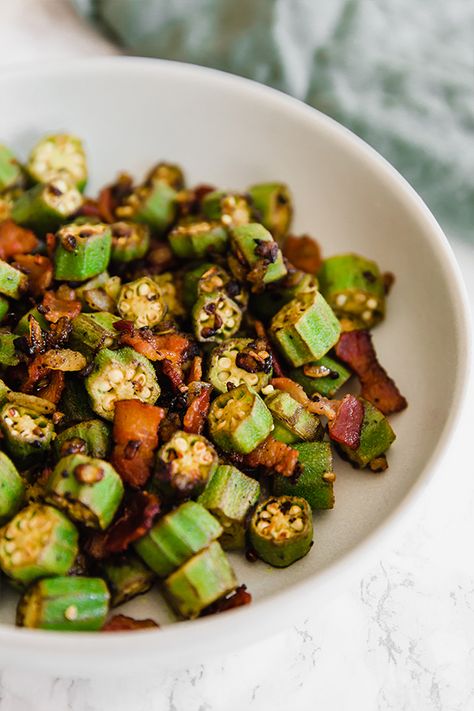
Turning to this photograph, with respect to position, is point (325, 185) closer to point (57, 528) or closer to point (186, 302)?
point (186, 302)

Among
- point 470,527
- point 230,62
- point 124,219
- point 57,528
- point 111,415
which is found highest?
point 230,62

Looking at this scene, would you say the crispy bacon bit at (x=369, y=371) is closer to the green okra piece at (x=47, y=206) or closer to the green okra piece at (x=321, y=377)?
the green okra piece at (x=321, y=377)

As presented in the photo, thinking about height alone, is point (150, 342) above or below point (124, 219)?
below

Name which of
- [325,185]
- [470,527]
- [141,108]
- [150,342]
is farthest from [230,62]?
[470,527]

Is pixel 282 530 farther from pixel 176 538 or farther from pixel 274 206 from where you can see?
pixel 274 206

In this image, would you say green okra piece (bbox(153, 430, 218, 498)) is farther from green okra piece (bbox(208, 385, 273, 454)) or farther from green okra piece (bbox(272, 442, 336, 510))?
green okra piece (bbox(272, 442, 336, 510))

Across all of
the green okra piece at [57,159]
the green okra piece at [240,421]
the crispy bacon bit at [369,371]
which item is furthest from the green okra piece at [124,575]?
the green okra piece at [57,159]
